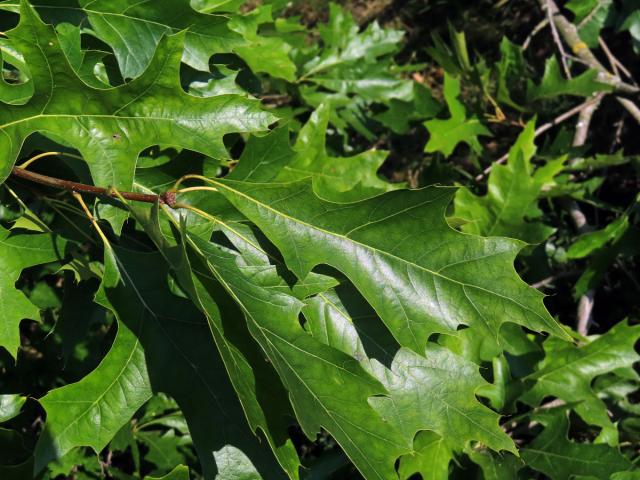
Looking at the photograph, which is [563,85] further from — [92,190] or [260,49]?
[92,190]

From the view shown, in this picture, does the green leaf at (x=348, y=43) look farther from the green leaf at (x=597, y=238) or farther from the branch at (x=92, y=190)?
the branch at (x=92, y=190)

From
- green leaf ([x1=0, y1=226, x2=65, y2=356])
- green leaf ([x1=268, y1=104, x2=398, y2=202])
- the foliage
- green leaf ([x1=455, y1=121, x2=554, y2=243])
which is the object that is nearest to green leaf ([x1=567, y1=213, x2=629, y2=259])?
green leaf ([x1=455, y1=121, x2=554, y2=243])

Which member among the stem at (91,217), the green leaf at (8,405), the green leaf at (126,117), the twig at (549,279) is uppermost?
the green leaf at (126,117)

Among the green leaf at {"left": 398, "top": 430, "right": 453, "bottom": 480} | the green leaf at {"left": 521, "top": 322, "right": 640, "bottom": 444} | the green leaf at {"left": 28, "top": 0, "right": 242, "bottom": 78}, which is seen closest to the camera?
the green leaf at {"left": 28, "top": 0, "right": 242, "bottom": 78}

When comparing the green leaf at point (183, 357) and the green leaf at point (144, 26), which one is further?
the green leaf at point (144, 26)

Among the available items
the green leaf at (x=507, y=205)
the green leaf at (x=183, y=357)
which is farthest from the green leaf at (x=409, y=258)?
the green leaf at (x=507, y=205)

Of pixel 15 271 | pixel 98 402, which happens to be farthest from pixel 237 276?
pixel 15 271

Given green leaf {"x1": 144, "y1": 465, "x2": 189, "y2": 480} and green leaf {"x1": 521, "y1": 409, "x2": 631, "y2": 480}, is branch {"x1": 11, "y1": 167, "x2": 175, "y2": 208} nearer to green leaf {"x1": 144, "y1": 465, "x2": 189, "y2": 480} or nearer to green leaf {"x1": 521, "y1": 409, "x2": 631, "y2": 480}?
green leaf {"x1": 144, "y1": 465, "x2": 189, "y2": 480}
